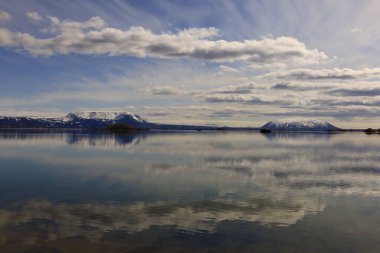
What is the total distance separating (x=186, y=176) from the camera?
39.8 meters

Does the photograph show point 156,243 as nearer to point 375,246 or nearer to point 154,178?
point 375,246

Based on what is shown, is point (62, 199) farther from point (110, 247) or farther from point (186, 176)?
point (186, 176)

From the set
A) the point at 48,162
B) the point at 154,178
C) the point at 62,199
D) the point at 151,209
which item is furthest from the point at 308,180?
the point at 48,162

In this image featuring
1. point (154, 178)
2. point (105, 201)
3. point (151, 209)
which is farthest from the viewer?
point (154, 178)

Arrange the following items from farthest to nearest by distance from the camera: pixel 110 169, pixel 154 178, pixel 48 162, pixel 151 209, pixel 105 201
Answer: pixel 48 162 → pixel 110 169 → pixel 154 178 → pixel 105 201 → pixel 151 209

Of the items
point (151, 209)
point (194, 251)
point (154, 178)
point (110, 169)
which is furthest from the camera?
point (110, 169)

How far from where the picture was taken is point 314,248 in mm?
17750

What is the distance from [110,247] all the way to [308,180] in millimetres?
26933

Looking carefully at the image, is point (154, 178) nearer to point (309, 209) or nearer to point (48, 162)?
point (309, 209)

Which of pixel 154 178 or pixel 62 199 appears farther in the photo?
pixel 154 178

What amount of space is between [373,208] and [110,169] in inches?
1178

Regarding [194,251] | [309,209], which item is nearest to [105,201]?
[194,251]

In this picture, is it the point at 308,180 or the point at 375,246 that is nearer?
the point at 375,246

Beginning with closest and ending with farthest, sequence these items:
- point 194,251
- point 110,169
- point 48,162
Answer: point 194,251 < point 110,169 < point 48,162
